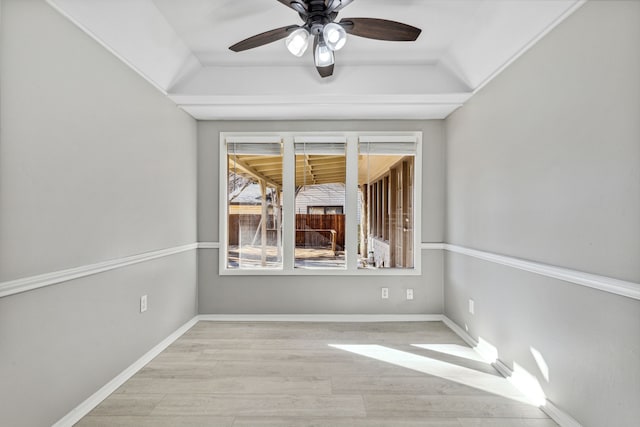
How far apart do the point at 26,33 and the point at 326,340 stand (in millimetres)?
2967

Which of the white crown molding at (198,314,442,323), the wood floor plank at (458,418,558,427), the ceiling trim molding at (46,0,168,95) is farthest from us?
the white crown molding at (198,314,442,323)

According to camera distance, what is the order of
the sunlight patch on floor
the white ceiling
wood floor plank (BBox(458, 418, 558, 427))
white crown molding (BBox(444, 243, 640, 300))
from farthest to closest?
the sunlight patch on floor < the white ceiling < wood floor plank (BBox(458, 418, 558, 427)) < white crown molding (BBox(444, 243, 640, 300))

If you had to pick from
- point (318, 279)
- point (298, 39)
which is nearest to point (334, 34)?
point (298, 39)

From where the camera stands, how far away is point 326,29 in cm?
192

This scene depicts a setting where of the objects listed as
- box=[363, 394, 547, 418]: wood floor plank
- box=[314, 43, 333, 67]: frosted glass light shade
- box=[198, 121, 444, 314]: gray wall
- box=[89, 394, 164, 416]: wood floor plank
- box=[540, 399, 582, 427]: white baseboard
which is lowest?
box=[363, 394, 547, 418]: wood floor plank

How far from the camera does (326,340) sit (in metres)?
3.14

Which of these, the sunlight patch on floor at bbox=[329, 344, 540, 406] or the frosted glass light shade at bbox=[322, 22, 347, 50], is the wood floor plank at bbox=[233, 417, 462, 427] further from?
the frosted glass light shade at bbox=[322, 22, 347, 50]

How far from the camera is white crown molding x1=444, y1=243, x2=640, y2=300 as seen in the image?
4.92ft

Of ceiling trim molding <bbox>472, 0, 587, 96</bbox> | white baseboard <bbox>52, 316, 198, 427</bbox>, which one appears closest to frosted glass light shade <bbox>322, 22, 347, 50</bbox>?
ceiling trim molding <bbox>472, 0, 587, 96</bbox>

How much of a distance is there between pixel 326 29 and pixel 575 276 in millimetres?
1938

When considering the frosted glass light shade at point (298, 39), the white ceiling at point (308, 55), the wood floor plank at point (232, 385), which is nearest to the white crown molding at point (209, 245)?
the white ceiling at point (308, 55)

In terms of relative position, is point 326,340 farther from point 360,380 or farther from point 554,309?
point 554,309

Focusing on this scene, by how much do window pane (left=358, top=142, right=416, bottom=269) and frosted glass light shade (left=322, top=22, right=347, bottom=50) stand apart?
6.20 ft

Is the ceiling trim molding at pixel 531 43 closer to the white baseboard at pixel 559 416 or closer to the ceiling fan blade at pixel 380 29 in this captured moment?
the ceiling fan blade at pixel 380 29
